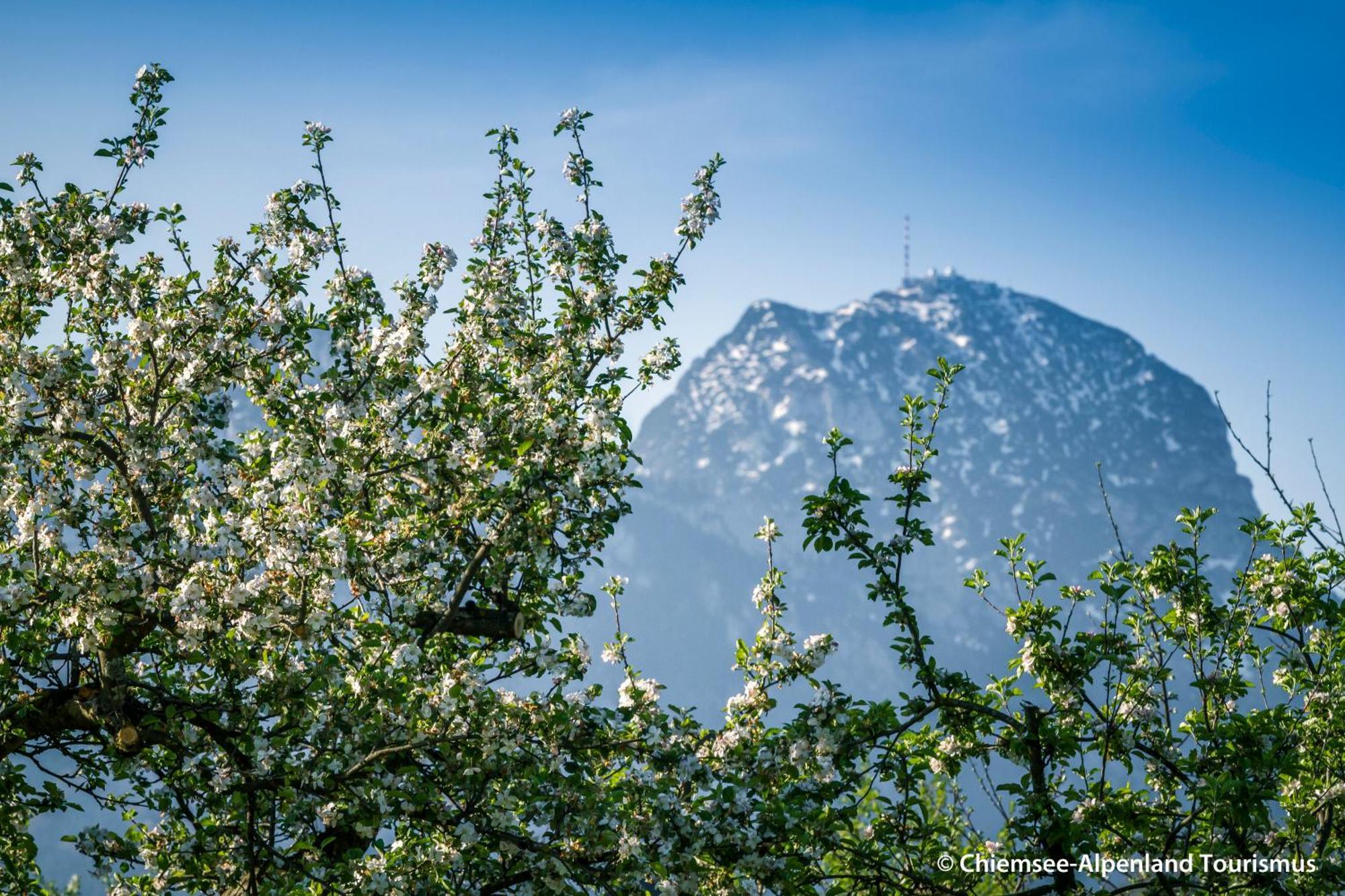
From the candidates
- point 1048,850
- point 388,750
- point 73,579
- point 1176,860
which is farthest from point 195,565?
point 1176,860

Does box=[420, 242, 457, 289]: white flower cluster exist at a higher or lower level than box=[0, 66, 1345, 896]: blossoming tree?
higher

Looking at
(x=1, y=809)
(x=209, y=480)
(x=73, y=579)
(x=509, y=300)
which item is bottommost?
(x=1, y=809)

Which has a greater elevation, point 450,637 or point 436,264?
point 436,264

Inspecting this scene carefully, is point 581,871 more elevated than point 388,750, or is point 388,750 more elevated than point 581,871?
point 388,750

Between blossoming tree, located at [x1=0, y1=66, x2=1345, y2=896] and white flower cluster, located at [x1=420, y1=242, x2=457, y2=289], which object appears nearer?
blossoming tree, located at [x1=0, y1=66, x2=1345, y2=896]

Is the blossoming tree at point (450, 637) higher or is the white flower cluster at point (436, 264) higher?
the white flower cluster at point (436, 264)

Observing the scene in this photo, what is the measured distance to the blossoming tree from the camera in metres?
7.84

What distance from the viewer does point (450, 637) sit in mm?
9953

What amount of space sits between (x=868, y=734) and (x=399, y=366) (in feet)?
16.3

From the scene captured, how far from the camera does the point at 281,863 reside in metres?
8.33

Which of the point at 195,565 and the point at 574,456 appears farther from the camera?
the point at 574,456

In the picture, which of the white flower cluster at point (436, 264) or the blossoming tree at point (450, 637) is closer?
the blossoming tree at point (450, 637)

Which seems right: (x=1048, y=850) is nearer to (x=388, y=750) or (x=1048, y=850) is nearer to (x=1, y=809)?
(x=388, y=750)

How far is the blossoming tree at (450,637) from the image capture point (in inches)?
309
